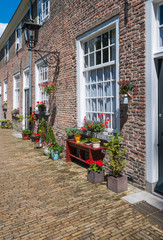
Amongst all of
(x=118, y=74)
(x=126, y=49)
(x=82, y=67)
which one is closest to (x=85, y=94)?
(x=82, y=67)

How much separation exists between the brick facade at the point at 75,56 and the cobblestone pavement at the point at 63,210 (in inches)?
36.2

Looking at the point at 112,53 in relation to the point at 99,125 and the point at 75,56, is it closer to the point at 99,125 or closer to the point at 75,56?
the point at 75,56

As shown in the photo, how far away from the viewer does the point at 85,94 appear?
19.3 feet

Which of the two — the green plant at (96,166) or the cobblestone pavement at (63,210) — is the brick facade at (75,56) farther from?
the cobblestone pavement at (63,210)

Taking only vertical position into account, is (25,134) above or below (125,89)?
below

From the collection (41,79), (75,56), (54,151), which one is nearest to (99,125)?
(54,151)

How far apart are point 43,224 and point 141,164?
194 centimetres

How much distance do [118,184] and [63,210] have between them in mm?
1069

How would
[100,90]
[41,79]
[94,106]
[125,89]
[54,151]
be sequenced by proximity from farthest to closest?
[41,79] < [54,151] < [94,106] < [100,90] < [125,89]

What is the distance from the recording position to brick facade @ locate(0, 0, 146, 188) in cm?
383

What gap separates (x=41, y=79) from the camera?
909 centimetres

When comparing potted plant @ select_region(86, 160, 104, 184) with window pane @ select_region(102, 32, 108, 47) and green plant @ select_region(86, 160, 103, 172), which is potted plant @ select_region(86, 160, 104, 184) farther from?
window pane @ select_region(102, 32, 108, 47)

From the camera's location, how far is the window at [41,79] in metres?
8.59

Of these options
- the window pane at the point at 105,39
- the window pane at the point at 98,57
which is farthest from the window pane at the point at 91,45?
the window pane at the point at 105,39
